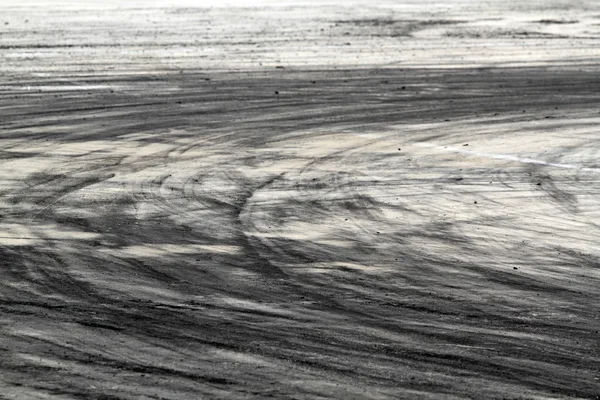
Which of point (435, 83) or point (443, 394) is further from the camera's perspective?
point (435, 83)

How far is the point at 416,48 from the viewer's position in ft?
71.7

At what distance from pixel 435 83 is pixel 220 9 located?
14.9 metres

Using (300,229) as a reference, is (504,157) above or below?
below

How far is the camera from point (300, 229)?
9055 millimetres

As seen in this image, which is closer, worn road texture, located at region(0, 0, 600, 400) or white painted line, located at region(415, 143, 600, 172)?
worn road texture, located at region(0, 0, 600, 400)

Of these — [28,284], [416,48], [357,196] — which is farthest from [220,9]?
[28,284]

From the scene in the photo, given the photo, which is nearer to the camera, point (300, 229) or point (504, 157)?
point (300, 229)

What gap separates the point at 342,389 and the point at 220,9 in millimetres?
26357

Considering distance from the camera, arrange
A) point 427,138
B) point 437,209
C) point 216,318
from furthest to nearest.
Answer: point 427,138
point 437,209
point 216,318

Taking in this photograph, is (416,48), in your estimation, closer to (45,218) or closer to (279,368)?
(45,218)

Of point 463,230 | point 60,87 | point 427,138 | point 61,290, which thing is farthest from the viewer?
point 60,87

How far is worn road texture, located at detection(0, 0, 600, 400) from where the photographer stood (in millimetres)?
6160

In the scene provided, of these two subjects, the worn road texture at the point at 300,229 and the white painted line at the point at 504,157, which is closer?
the worn road texture at the point at 300,229

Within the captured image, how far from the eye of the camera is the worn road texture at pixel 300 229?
616 centimetres
